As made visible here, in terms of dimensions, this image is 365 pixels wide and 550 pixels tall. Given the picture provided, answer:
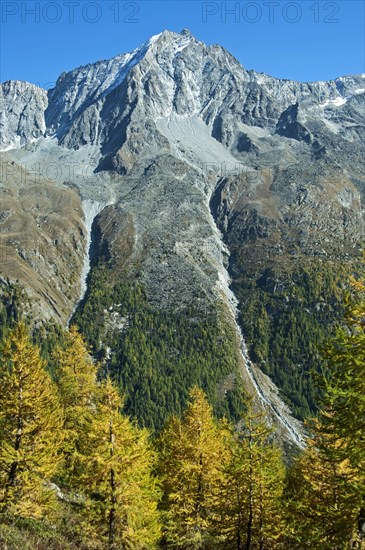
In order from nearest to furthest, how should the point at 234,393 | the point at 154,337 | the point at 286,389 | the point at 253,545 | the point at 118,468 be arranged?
the point at 118,468 < the point at 253,545 < the point at 234,393 < the point at 286,389 < the point at 154,337

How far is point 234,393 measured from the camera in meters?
154

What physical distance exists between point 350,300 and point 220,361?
15671cm

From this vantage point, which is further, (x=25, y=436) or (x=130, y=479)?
(x=130, y=479)

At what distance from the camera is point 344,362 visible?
16.1 metres

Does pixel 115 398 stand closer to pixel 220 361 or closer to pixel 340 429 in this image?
pixel 340 429

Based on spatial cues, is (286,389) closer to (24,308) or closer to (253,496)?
(24,308)

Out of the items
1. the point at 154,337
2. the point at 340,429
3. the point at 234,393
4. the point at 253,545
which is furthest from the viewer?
the point at 154,337

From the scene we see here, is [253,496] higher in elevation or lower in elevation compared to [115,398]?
lower

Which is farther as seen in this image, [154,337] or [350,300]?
[154,337]

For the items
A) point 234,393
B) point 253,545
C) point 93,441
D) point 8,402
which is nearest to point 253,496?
point 253,545

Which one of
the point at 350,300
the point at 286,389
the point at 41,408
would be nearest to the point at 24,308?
the point at 286,389

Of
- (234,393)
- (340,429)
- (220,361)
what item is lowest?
(340,429)

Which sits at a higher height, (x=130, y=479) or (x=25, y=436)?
(x=25, y=436)

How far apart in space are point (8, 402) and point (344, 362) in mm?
18829
